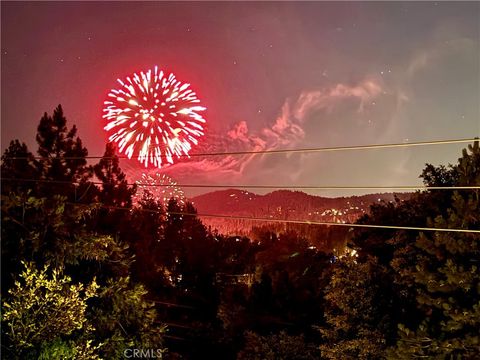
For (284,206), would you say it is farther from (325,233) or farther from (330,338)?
(330,338)

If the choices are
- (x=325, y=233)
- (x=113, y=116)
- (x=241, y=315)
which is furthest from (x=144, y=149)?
(x=325, y=233)

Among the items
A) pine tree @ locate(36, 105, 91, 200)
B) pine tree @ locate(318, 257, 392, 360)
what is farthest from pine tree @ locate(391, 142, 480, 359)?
pine tree @ locate(36, 105, 91, 200)

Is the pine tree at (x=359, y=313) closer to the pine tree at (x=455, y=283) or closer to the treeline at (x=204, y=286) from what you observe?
the treeline at (x=204, y=286)

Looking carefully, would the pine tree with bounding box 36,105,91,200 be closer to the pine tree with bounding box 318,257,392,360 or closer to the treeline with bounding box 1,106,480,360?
the treeline with bounding box 1,106,480,360

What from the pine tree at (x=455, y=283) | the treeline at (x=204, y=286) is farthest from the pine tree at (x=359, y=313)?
the pine tree at (x=455, y=283)

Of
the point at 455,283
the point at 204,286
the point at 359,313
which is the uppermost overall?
the point at 455,283

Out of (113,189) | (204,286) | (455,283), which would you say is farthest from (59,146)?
(455,283)

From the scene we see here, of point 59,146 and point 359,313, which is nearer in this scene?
point 359,313

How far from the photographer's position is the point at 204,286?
3894cm

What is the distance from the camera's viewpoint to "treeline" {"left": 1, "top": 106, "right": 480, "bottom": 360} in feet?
29.1

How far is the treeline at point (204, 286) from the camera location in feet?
29.1

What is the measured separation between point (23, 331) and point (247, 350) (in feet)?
46.7

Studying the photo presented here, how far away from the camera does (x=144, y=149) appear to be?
54.2ft

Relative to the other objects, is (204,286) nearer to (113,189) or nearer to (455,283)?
(113,189)
